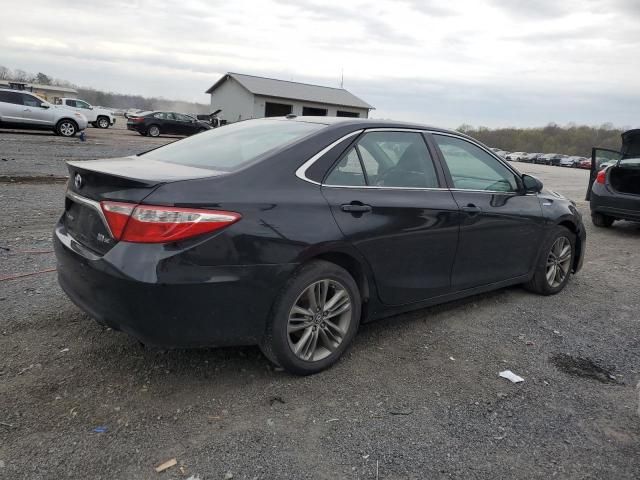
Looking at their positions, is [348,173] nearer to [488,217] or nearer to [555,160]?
[488,217]

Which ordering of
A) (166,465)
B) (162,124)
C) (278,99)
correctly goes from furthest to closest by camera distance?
1. (278,99)
2. (162,124)
3. (166,465)

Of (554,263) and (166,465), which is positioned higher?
(554,263)

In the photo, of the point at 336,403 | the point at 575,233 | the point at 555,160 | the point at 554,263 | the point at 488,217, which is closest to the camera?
the point at 336,403

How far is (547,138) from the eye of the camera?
93.9 meters

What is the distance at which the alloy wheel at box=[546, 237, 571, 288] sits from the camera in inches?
203

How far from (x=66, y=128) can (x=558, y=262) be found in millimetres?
20157

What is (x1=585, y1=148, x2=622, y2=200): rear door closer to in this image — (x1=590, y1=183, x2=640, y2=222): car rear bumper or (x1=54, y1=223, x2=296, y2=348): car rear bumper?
(x1=590, y1=183, x2=640, y2=222): car rear bumper

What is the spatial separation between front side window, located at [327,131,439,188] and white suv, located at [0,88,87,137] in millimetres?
19501

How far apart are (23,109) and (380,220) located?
20.0 meters

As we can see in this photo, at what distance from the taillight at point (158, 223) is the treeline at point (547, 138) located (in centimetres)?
9067

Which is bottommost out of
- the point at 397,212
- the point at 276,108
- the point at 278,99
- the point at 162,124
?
the point at 397,212

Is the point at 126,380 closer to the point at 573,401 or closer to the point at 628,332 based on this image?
the point at 573,401

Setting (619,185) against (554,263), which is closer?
(554,263)

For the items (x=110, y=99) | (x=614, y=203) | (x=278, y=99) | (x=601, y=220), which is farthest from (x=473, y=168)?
(x=110, y=99)
